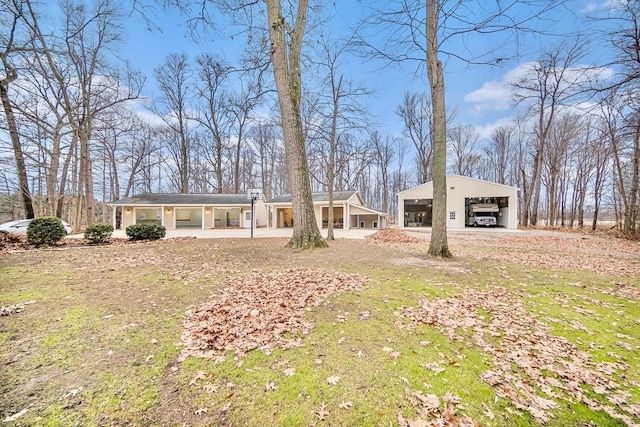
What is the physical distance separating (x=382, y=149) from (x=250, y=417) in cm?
3763

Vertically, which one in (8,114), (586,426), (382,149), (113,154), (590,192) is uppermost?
(382,149)

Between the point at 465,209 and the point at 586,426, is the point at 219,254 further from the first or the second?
the point at 465,209

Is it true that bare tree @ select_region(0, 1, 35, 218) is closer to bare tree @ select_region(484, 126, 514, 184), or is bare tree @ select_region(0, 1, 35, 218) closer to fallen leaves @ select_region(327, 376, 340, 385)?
fallen leaves @ select_region(327, 376, 340, 385)

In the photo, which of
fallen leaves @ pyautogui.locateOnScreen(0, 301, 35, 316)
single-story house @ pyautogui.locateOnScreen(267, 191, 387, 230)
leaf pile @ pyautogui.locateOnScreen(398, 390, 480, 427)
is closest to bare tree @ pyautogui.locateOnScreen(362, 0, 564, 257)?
leaf pile @ pyautogui.locateOnScreen(398, 390, 480, 427)

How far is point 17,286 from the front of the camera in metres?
4.36

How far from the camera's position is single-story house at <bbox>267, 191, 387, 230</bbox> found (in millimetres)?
25359

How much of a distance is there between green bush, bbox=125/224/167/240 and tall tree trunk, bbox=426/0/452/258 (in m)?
13.1

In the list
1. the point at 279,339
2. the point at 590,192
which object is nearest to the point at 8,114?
the point at 279,339

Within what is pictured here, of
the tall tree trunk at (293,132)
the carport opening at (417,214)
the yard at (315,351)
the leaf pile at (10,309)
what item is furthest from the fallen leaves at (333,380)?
the carport opening at (417,214)

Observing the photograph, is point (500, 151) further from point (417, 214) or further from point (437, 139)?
point (437, 139)

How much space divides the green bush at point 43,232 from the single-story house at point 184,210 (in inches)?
527

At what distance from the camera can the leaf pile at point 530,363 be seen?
83.4 inches

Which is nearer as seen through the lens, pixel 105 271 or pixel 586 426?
pixel 586 426

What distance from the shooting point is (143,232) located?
12.8 meters
